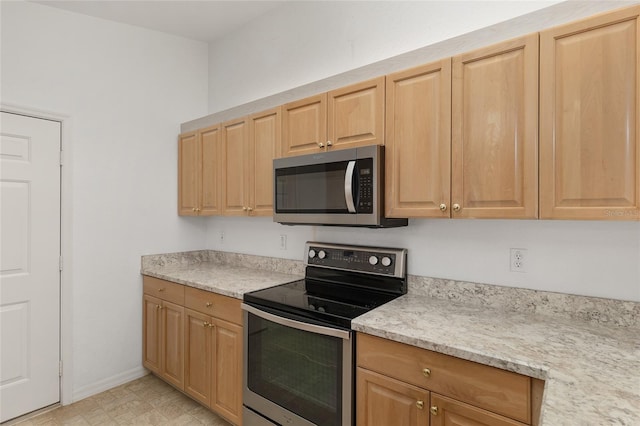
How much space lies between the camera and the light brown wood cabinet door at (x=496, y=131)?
1.42 meters

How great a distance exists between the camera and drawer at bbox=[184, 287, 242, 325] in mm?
2150

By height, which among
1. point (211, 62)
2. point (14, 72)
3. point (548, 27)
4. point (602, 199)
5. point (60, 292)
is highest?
point (211, 62)

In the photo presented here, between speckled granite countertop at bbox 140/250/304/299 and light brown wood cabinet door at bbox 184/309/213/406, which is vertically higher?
speckled granite countertop at bbox 140/250/304/299

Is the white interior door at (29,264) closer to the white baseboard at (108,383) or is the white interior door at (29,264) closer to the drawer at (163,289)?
the white baseboard at (108,383)

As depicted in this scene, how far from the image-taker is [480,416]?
1258 mm

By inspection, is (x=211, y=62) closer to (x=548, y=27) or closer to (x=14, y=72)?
(x=14, y=72)

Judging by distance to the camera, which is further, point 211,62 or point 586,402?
point 211,62

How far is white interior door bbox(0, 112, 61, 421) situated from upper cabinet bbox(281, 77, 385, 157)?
1.75m

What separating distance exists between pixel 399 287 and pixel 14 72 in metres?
2.91

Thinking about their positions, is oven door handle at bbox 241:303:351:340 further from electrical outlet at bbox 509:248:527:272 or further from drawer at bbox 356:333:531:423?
electrical outlet at bbox 509:248:527:272

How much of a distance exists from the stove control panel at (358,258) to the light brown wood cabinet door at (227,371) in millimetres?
691

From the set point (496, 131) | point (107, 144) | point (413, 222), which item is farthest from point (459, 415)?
point (107, 144)

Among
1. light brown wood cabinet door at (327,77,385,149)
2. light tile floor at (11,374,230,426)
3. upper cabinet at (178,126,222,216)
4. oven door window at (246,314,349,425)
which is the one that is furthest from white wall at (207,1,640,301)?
light tile floor at (11,374,230,426)

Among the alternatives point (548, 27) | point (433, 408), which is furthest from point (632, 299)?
point (548, 27)
